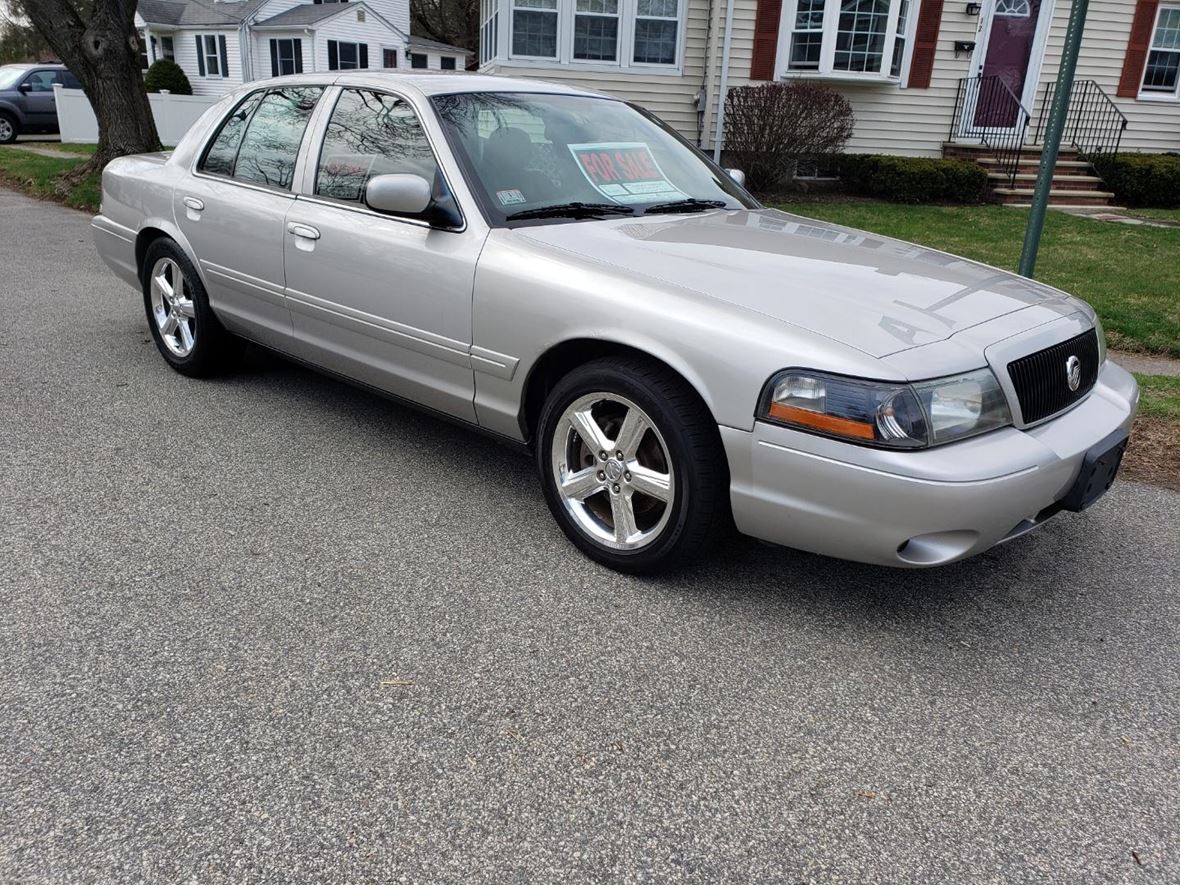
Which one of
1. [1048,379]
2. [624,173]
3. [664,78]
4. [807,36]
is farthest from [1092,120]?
[1048,379]

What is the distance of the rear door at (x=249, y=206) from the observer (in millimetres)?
4348

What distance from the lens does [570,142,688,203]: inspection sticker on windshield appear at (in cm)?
390

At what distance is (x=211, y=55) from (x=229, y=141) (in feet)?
120

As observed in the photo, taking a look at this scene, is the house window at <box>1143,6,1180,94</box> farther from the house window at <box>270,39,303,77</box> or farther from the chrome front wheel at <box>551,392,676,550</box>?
the house window at <box>270,39,303,77</box>

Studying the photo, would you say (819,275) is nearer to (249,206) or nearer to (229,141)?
(249,206)

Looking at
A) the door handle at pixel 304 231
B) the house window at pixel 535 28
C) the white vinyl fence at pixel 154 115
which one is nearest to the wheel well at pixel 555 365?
the door handle at pixel 304 231

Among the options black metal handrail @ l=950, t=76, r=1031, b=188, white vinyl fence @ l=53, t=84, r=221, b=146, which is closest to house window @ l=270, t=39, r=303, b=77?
white vinyl fence @ l=53, t=84, r=221, b=146

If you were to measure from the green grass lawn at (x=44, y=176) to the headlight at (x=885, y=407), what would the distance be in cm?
1015

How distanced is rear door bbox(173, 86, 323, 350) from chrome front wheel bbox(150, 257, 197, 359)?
0.30 meters

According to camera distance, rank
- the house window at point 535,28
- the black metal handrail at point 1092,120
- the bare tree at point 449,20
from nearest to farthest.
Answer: the house window at point 535,28, the black metal handrail at point 1092,120, the bare tree at point 449,20

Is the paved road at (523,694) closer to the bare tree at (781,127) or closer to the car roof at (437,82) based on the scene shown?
the car roof at (437,82)

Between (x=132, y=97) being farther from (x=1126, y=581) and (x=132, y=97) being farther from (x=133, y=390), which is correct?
(x=1126, y=581)

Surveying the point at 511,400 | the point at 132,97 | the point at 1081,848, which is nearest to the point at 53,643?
the point at 511,400

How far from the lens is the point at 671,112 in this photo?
1590cm
